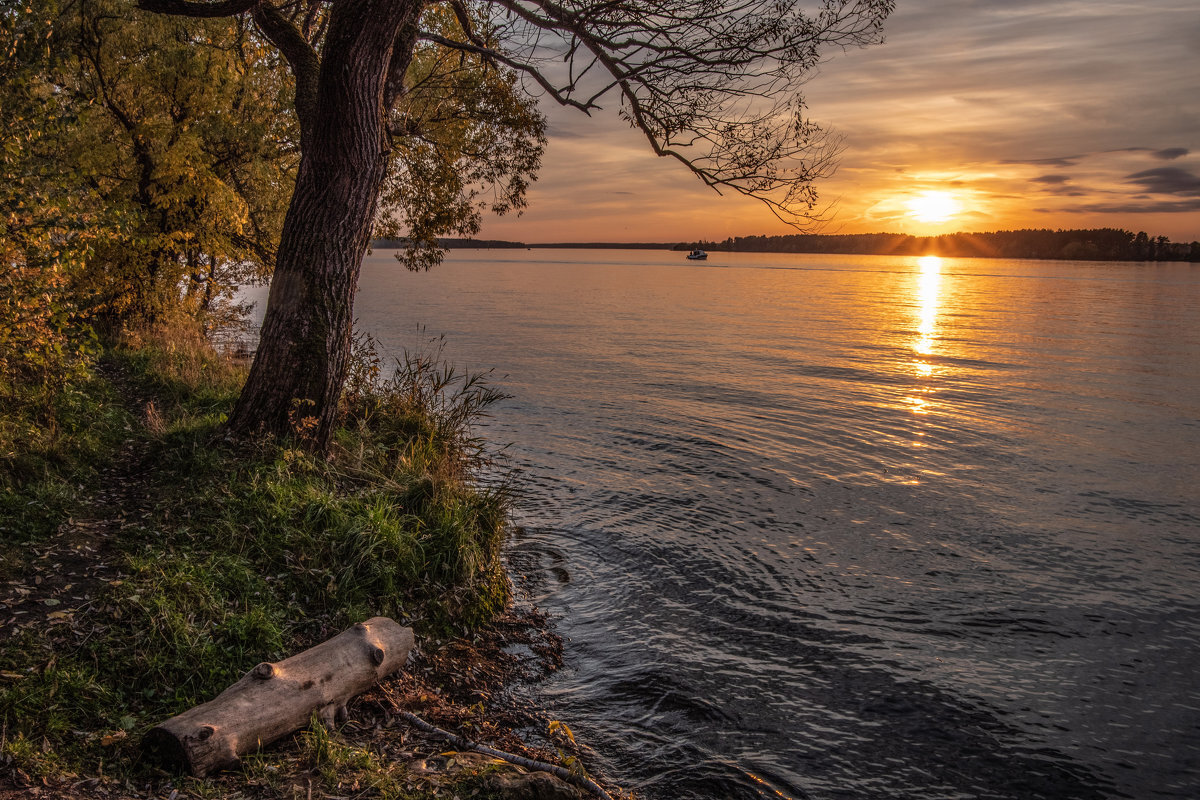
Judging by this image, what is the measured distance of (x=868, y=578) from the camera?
9312 mm

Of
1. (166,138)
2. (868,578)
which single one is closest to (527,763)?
(868,578)

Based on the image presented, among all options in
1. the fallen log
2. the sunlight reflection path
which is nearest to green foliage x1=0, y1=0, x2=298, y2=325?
the fallen log

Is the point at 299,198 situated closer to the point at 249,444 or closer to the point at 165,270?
the point at 249,444

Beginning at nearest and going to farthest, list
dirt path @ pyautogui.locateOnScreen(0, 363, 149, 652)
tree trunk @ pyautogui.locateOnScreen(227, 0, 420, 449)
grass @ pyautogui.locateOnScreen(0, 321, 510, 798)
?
1. grass @ pyautogui.locateOnScreen(0, 321, 510, 798)
2. dirt path @ pyautogui.locateOnScreen(0, 363, 149, 652)
3. tree trunk @ pyautogui.locateOnScreen(227, 0, 420, 449)

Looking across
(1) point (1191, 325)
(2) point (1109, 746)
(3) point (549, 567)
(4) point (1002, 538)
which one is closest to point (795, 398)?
(4) point (1002, 538)

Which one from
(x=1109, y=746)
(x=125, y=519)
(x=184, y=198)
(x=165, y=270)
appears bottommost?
(x=1109, y=746)

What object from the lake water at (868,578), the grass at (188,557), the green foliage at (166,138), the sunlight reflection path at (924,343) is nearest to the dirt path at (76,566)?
the grass at (188,557)

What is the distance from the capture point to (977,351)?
105 ft

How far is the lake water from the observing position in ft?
19.8

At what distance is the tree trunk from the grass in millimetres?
590

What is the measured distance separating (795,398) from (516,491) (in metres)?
11.5

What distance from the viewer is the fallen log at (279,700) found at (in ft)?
13.8

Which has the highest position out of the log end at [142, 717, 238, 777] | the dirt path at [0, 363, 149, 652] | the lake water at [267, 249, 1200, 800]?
the dirt path at [0, 363, 149, 652]

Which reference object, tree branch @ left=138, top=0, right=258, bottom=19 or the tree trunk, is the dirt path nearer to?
the tree trunk
